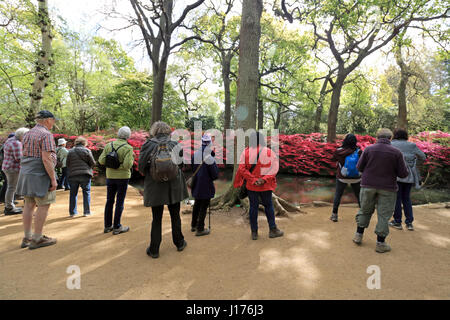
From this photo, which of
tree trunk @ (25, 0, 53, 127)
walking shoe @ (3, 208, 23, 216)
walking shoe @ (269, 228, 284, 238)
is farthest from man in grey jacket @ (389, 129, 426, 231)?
tree trunk @ (25, 0, 53, 127)

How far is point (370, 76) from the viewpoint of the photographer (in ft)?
49.3

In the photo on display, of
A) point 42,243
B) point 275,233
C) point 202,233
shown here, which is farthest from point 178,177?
point 42,243

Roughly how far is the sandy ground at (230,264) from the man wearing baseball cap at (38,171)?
59 cm

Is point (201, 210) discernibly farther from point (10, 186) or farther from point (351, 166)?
point (10, 186)

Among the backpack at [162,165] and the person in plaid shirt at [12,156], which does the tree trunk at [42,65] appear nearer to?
the person in plaid shirt at [12,156]

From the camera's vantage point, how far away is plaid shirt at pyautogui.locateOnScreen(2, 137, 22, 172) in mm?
4887

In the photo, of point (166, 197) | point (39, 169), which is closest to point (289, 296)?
point (166, 197)

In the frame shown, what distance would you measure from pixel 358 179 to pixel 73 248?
5.28 m

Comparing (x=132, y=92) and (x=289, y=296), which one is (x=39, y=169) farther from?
(x=132, y=92)

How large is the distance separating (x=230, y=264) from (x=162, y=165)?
1578 millimetres

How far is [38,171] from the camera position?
325cm

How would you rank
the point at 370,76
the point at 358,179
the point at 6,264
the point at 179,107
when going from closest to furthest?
1. the point at 6,264
2. the point at 358,179
3. the point at 370,76
4. the point at 179,107

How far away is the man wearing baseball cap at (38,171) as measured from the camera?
320 cm

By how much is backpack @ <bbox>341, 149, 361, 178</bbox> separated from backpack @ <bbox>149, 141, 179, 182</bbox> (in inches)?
138
